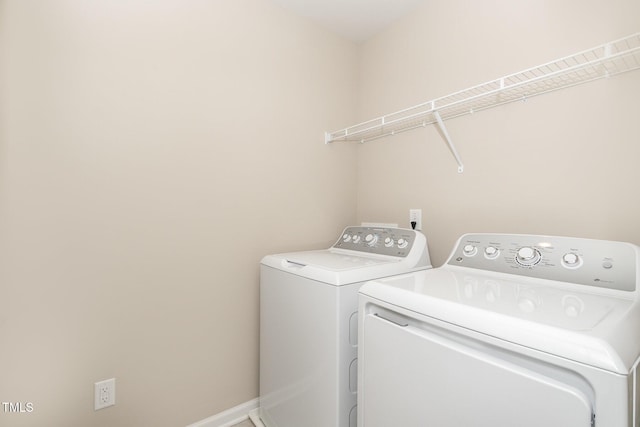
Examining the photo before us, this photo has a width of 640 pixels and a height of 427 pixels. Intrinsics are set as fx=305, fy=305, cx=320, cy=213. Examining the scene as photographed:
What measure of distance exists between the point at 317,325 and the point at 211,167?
0.97 meters

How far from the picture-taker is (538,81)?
126cm

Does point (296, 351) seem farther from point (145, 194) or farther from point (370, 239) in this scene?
point (145, 194)

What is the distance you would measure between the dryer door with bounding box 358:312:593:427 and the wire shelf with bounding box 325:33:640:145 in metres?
1.01

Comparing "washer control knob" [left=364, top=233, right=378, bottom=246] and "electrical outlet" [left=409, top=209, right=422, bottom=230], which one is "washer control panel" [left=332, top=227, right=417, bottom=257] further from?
"electrical outlet" [left=409, top=209, right=422, bottom=230]

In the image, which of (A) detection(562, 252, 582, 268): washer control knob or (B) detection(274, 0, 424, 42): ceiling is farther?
(B) detection(274, 0, 424, 42): ceiling

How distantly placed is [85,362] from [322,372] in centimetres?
99

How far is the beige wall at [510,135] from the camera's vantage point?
1156 millimetres

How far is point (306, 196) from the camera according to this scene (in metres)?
1.98

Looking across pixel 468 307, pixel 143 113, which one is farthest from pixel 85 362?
pixel 468 307

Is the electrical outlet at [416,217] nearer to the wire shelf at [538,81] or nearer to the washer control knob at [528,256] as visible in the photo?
the wire shelf at [538,81]

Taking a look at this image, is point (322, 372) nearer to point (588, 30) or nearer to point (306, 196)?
point (306, 196)

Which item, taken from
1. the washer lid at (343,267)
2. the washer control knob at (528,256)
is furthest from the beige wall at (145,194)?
the washer control knob at (528,256)

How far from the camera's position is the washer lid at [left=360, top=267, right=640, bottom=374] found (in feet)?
2.00

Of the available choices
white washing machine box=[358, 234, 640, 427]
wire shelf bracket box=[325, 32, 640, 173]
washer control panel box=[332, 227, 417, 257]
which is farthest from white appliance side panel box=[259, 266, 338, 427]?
wire shelf bracket box=[325, 32, 640, 173]
